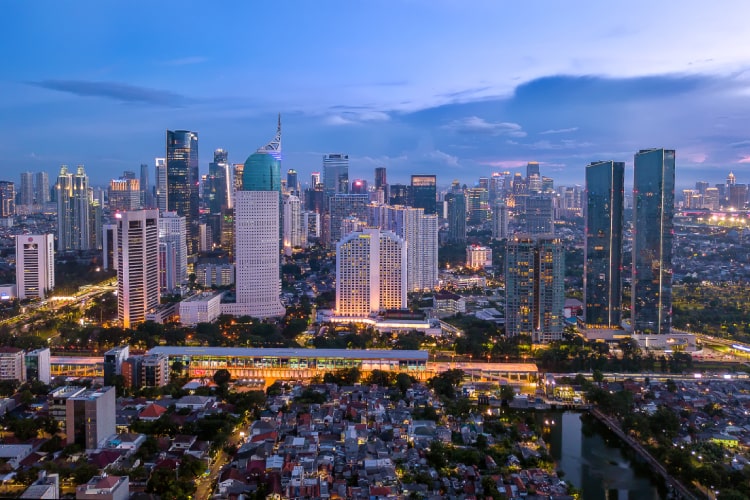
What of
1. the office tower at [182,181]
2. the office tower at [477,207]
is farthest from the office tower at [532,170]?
the office tower at [182,181]

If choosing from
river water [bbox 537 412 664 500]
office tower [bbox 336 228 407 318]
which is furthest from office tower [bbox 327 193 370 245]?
river water [bbox 537 412 664 500]

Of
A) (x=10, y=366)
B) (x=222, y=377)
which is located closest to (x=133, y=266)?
(x=10, y=366)

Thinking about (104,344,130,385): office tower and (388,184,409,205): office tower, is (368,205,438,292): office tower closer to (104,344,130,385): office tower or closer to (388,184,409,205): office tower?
(104,344,130,385): office tower

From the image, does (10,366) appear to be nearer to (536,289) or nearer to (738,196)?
(536,289)

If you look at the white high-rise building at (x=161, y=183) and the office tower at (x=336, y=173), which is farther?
the office tower at (x=336, y=173)

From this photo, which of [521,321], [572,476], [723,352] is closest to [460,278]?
[521,321]

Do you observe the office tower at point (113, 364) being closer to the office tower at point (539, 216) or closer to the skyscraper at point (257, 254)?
the skyscraper at point (257, 254)

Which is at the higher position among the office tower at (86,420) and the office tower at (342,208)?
the office tower at (342,208)
